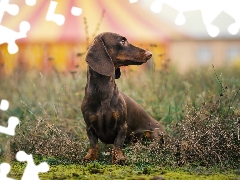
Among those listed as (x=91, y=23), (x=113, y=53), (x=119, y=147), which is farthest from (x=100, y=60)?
(x=91, y=23)

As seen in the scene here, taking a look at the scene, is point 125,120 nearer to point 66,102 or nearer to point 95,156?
point 95,156

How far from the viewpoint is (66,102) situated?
7.25 metres

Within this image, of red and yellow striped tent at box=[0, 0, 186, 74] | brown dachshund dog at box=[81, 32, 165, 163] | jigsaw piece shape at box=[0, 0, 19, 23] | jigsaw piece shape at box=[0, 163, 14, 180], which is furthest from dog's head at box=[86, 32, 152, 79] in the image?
red and yellow striped tent at box=[0, 0, 186, 74]

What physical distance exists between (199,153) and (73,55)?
424 cm

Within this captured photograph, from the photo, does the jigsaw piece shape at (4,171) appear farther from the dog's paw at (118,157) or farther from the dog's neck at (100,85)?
the dog's neck at (100,85)

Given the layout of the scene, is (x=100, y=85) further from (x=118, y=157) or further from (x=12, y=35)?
(x=12, y=35)

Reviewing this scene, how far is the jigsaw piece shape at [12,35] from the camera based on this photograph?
17.6 ft

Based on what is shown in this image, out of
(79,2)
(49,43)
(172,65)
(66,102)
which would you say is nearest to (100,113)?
(66,102)

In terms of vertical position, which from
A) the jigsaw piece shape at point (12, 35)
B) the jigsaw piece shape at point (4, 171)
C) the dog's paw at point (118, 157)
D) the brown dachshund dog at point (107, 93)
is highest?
the jigsaw piece shape at point (12, 35)

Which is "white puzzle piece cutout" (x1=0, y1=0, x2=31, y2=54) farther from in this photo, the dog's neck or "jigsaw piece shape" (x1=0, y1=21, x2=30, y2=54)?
the dog's neck

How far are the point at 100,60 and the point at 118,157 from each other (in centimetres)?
90

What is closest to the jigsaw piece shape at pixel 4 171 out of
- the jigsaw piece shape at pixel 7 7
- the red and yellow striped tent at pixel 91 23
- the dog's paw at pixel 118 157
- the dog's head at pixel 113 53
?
the dog's paw at pixel 118 157

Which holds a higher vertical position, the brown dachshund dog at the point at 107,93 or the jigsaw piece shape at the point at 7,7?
the jigsaw piece shape at the point at 7,7

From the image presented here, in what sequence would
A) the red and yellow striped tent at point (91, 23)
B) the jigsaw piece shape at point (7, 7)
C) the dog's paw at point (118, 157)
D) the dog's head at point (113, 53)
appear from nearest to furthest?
the dog's paw at point (118, 157) < the dog's head at point (113, 53) < the jigsaw piece shape at point (7, 7) < the red and yellow striped tent at point (91, 23)
